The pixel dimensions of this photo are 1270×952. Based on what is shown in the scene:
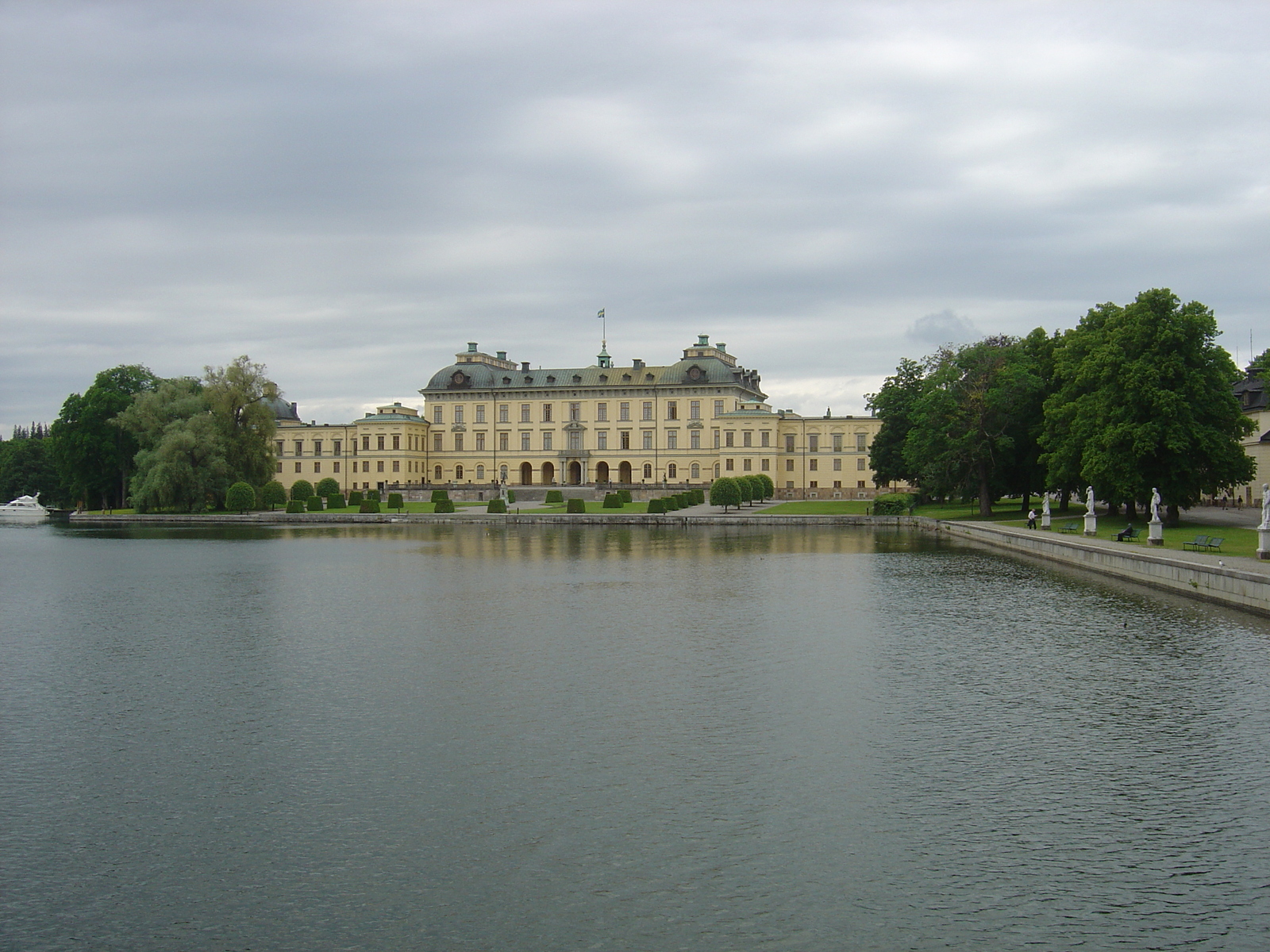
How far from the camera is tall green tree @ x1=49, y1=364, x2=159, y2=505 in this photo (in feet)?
238

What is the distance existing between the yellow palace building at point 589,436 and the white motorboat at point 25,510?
2433cm

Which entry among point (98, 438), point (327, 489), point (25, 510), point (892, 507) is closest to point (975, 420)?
point (892, 507)

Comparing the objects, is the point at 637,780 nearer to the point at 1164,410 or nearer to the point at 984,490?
the point at 1164,410

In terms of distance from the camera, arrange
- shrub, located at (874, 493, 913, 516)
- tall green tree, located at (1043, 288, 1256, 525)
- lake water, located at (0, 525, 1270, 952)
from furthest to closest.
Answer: shrub, located at (874, 493, 913, 516), tall green tree, located at (1043, 288, 1256, 525), lake water, located at (0, 525, 1270, 952)

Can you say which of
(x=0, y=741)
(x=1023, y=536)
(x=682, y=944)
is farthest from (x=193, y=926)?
(x=1023, y=536)

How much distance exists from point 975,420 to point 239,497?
43.3 meters

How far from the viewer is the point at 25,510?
81375 mm

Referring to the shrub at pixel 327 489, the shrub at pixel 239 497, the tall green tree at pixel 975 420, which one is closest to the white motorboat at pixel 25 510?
the shrub at pixel 327 489

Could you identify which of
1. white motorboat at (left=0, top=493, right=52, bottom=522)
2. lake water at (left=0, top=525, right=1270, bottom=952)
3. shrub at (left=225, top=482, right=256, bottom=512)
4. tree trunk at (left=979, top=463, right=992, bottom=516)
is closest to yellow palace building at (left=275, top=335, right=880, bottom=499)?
white motorboat at (left=0, top=493, right=52, bottom=522)

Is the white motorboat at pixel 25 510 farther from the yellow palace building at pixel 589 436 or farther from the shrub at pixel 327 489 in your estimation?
the yellow palace building at pixel 589 436

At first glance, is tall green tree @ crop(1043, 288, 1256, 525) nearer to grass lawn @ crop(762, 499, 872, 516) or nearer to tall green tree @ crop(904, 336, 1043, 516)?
tall green tree @ crop(904, 336, 1043, 516)

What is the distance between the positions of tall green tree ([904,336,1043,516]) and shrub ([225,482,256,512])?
131ft

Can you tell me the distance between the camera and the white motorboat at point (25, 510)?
79688mm

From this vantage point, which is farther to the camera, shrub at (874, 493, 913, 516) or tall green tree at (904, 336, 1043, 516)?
shrub at (874, 493, 913, 516)
